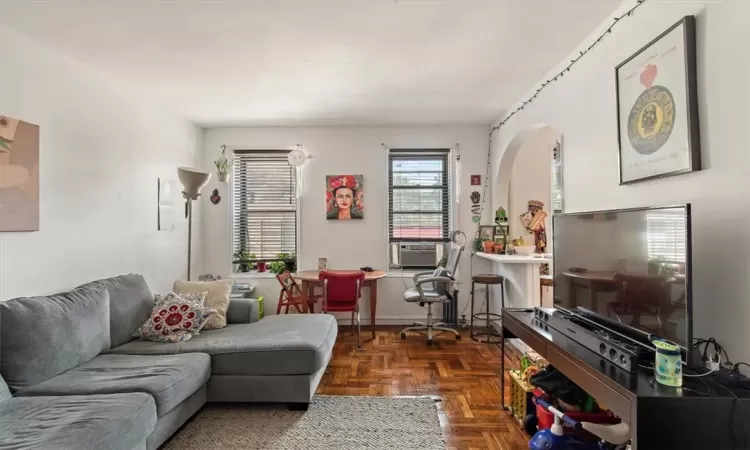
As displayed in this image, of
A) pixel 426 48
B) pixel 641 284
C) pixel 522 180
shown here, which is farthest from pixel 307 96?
pixel 641 284

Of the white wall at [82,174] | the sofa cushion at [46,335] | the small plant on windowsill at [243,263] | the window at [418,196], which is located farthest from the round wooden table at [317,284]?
the sofa cushion at [46,335]

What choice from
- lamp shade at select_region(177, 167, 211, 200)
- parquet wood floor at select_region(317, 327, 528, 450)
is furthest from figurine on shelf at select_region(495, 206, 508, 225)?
lamp shade at select_region(177, 167, 211, 200)

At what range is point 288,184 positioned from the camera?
480 cm

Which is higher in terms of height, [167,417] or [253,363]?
[253,363]

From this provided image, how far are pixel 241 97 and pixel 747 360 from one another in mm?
3854

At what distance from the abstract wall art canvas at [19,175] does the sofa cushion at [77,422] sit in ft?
3.44

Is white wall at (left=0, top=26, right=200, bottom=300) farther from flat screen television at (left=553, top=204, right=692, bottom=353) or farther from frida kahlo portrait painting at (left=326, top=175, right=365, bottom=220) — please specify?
flat screen television at (left=553, top=204, right=692, bottom=353)

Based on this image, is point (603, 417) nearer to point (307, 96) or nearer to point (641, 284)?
point (641, 284)

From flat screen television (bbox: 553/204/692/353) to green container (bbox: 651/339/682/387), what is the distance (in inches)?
4.4

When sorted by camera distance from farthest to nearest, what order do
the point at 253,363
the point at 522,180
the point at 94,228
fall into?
the point at 522,180 → the point at 94,228 → the point at 253,363

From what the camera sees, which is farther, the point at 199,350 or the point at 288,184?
the point at 288,184

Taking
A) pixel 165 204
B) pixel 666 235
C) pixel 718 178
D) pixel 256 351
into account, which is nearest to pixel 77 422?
pixel 256 351

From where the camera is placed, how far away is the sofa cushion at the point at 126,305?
2646 mm

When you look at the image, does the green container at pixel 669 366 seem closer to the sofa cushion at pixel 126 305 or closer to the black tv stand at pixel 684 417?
the black tv stand at pixel 684 417
